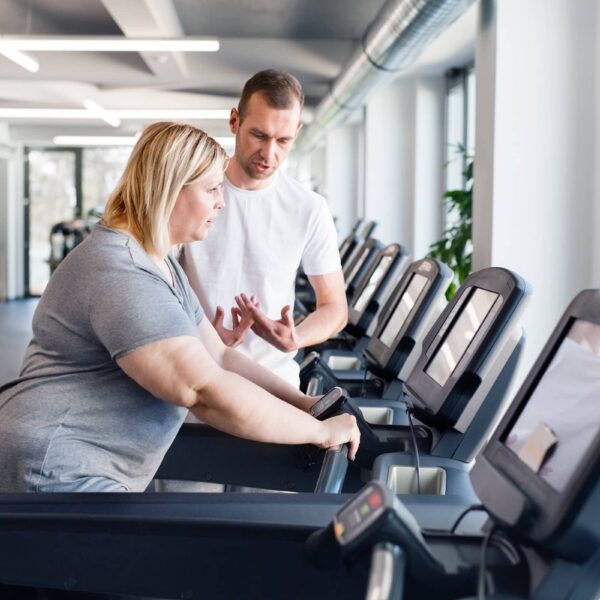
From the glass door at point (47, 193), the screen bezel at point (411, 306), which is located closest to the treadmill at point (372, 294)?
A: the screen bezel at point (411, 306)

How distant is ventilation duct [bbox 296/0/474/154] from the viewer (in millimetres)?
5293

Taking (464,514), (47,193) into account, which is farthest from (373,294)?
(47,193)

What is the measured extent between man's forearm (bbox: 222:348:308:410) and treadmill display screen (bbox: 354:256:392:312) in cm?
183

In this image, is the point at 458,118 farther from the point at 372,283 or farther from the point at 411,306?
the point at 411,306

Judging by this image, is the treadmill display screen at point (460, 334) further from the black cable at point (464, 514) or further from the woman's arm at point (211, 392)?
the black cable at point (464, 514)

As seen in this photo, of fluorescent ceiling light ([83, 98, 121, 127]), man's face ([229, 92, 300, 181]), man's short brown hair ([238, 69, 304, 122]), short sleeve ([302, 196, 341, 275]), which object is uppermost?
fluorescent ceiling light ([83, 98, 121, 127])

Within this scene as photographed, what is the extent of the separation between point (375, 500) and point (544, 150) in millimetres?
4091

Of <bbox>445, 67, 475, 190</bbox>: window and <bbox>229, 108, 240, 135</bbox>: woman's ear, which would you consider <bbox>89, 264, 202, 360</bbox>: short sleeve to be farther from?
<bbox>445, 67, 475, 190</bbox>: window

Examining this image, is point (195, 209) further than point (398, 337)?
No

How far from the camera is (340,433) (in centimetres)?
180

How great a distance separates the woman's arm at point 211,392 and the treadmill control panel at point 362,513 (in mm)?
485

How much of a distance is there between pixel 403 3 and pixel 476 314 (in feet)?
12.7

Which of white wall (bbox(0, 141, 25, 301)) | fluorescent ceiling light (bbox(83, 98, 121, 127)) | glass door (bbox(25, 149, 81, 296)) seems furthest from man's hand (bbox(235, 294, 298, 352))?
glass door (bbox(25, 149, 81, 296))

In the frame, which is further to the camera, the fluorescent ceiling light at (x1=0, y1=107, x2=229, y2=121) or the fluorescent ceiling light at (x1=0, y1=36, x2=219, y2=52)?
the fluorescent ceiling light at (x1=0, y1=107, x2=229, y2=121)
